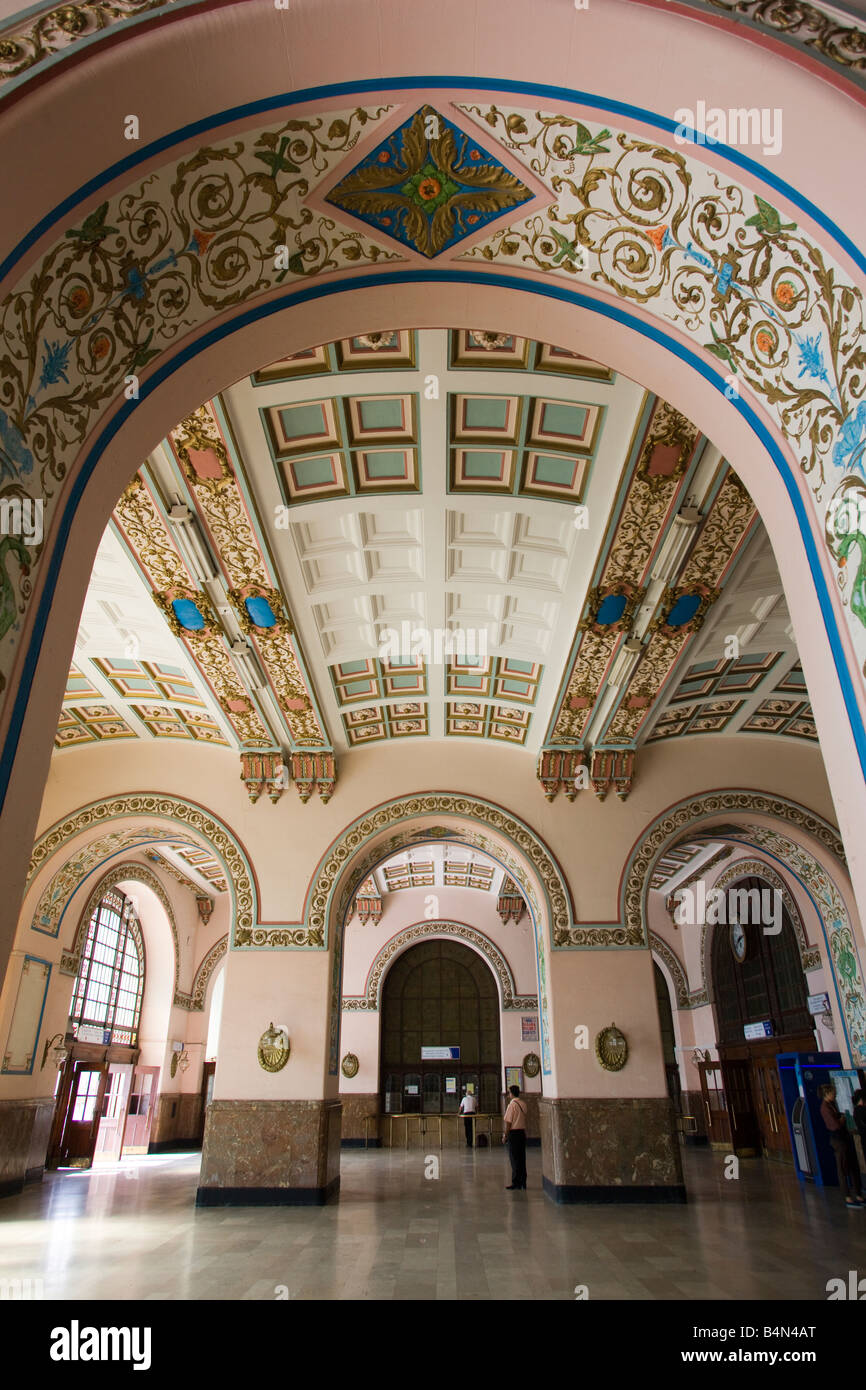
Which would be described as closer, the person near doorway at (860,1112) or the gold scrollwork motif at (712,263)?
the gold scrollwork motif at (712,263)

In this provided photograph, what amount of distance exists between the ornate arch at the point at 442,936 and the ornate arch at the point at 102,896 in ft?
13.9

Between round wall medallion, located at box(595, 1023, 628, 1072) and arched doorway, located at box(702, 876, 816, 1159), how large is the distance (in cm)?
529

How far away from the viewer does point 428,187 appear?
11.4ft

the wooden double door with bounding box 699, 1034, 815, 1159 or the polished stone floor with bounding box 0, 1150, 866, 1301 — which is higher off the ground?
the wooden double door with bounding box 699, 1034, 815, 1159

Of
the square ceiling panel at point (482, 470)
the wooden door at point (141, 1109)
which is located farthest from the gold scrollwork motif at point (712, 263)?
the wooden door at point (141, 1109)

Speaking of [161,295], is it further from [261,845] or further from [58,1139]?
[58,1139]

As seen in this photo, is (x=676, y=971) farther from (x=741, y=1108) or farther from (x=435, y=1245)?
(x=435, y=1245)

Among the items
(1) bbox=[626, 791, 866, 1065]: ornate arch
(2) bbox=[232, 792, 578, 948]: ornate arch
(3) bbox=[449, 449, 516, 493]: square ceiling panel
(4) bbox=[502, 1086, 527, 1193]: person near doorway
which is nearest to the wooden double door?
(1) bbox=[626, 791, 866, 1065]: ornate arch

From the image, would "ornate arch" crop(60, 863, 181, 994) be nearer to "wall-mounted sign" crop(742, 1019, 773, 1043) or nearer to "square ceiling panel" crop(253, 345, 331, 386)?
"square ceiling panel" crop(253, 345, 331, 386)

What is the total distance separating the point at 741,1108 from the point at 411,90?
56.3 feet

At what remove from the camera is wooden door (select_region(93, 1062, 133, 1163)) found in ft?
53.8

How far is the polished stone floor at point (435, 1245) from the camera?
569 centimetres

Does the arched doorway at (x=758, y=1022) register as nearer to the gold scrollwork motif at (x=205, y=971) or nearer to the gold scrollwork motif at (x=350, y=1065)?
the gold scrollwork motif at (x=350, y=1065)

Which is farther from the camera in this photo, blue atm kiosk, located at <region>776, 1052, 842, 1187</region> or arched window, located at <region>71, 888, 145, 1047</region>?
arched window, located at <region>71, 888, 145, 1047</region>
